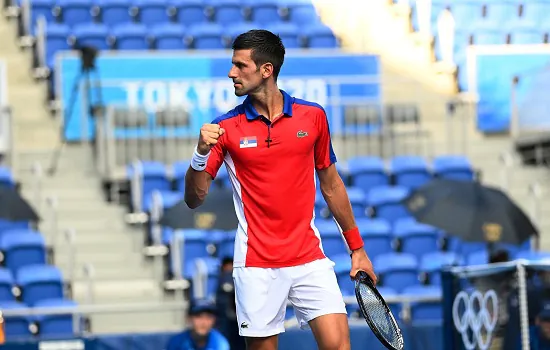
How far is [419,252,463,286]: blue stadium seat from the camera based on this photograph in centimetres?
1437

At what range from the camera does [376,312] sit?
6211mm

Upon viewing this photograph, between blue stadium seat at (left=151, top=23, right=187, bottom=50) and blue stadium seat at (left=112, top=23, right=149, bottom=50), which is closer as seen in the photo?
blue stadium seat at (left=112, top=23, right=149, bottom=50)

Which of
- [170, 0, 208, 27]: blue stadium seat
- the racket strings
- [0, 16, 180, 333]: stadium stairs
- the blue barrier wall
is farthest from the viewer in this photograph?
[170, 0, 208, 27]: blue stadium seat

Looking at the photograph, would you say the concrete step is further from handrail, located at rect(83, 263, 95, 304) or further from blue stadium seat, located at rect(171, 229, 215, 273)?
handrail, located at rect(83, 263, 95, 304)

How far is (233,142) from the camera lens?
20.3ft

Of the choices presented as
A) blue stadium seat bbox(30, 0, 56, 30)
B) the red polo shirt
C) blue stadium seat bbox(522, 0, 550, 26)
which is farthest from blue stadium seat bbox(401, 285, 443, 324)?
blue stadium seat bbox(522, 0, 550, 26)

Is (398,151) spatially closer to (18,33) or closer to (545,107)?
(545,107)

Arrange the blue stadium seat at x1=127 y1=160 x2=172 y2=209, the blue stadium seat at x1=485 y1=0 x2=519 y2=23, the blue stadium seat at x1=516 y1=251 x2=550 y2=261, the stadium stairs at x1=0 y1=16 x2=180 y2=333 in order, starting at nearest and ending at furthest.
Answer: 1. the stadium stairs at x1=0 y1=16 x2=180 y2=333
2. the blue stadium seat at x1=516 y1=251 x2=550 y2=261
3. the blue stadium seat at x1=127 y1=160 x2=172 y2=209
4. the blue stadium seat at x1=485 y1=0 x2=519 y2=23

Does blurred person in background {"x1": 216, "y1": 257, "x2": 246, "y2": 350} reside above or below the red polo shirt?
below

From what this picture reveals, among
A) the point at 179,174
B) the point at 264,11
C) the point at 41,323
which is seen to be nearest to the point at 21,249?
the point at 41,323

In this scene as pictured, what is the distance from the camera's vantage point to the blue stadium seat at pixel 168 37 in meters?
18.8

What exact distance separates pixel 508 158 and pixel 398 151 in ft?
5.44

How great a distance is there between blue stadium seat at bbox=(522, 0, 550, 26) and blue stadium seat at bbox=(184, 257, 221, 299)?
28.7ft

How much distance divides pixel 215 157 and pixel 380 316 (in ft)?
3.54
